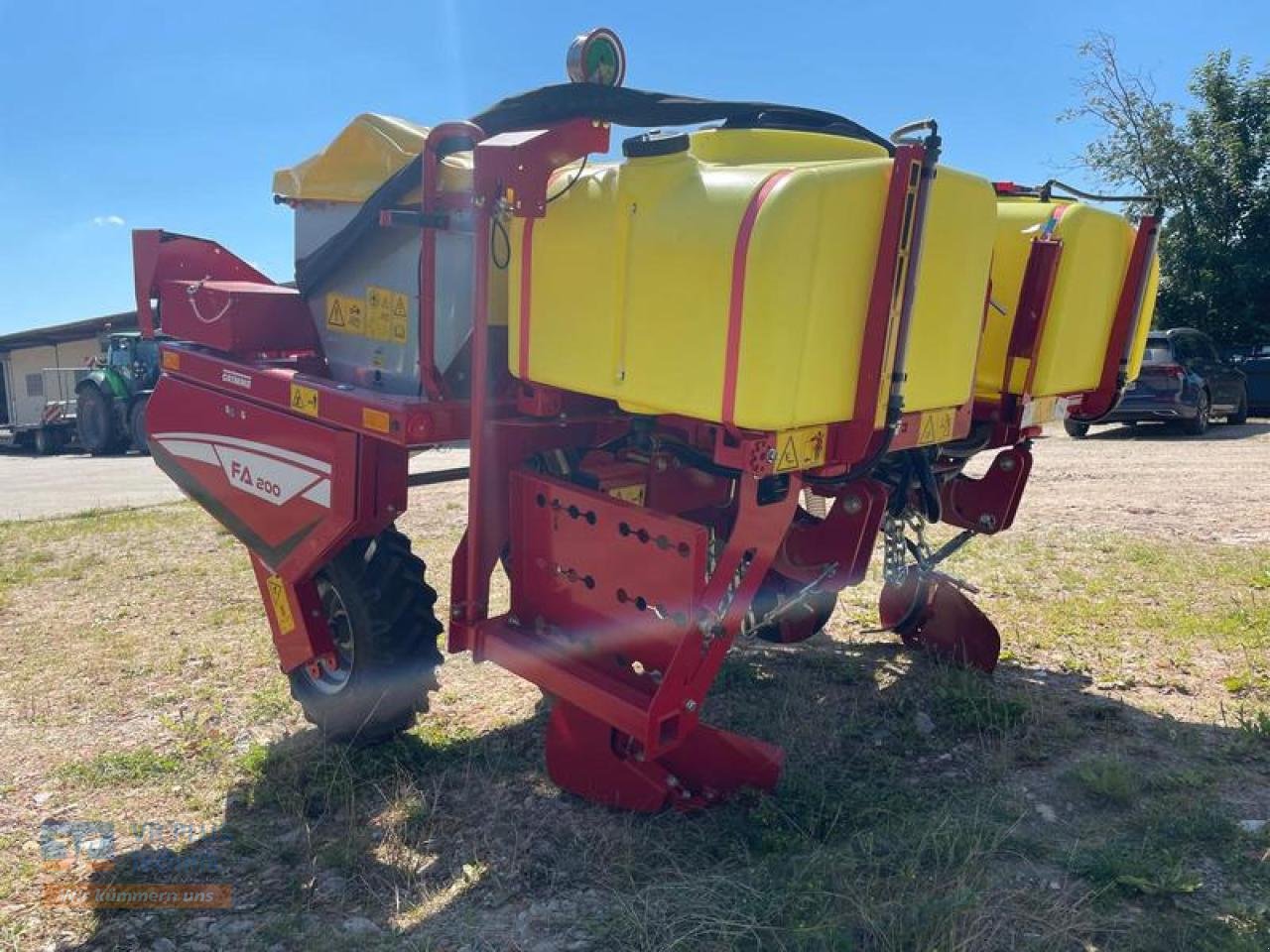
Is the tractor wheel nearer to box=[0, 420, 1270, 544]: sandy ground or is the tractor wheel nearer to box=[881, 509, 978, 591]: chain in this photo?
box=[881, 509, 978, 591]: chain

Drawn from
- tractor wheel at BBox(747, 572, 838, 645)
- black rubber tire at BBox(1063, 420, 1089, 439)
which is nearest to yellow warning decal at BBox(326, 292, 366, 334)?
tractor wheel at BBox(747, 572, 838, 645)

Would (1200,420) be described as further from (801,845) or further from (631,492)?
(801,845)

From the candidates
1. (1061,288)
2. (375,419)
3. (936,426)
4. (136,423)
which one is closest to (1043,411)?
(1061,288)

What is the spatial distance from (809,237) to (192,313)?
287 cm

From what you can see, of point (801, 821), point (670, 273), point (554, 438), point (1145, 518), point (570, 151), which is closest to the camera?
point (670, 273)

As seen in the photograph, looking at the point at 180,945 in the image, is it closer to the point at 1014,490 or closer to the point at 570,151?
the point at 570,151

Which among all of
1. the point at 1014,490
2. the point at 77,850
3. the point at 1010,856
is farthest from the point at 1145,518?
the point at 77,850

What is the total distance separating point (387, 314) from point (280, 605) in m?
1.24

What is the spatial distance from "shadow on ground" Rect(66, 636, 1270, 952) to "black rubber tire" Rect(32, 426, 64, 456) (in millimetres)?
17540

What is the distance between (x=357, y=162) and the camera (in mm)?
3646

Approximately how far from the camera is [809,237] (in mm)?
2279

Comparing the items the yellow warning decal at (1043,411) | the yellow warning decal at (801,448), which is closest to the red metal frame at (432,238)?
the yellow warning decal at (801,448)

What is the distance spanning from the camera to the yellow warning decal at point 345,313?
3631mm

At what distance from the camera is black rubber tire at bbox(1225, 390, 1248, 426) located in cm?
1401
